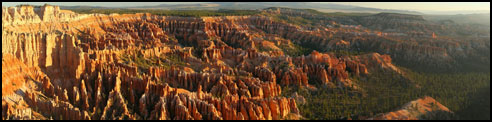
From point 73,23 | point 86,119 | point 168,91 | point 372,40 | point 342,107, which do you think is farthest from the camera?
point 372,40

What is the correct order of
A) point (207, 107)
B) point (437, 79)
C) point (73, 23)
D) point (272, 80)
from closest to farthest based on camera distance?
point (207, 107)
point (272, 80)
point (437, 79)
point (73, 23)

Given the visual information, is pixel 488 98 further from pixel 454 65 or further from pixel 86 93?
pixel 86 93

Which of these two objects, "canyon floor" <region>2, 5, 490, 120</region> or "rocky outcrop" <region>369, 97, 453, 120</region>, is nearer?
"canyon floor" <region>2, 5, 490, 120</region>

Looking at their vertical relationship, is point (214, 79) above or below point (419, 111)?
above

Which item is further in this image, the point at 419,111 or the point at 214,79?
the point at 214,79

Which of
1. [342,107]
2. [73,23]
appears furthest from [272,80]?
[73,23]

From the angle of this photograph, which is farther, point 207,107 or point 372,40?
point 372,40

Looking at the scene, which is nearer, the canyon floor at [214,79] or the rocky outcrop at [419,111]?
the canyon floor at [214,79]

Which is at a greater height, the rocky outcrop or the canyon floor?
the canyon floor
